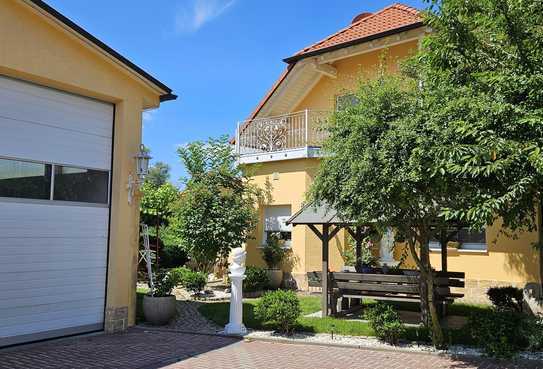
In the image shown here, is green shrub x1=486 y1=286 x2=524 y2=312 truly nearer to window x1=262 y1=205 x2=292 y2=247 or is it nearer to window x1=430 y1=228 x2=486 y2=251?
window x1=430 y1=228 x2=486 y2=251

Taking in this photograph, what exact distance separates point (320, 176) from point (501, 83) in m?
3.44

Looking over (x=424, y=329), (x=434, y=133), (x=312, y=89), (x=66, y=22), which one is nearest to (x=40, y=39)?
(x=66, y=22)

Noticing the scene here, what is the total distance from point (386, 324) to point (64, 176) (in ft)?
21.6

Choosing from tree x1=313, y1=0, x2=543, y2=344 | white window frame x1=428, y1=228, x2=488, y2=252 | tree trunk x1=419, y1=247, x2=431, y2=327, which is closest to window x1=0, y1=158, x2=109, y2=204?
tree x1=313, y1=0, x2=543, y2=344

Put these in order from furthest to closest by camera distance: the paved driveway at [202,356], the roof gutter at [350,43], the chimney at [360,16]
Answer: the chimney at [360,16], the roof gutter at [350,43], the paved driveway at [202,356]

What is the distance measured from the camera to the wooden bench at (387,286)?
10438 millimetres

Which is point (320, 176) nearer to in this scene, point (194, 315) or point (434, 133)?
point (434, 133)

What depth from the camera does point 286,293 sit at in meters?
9.88

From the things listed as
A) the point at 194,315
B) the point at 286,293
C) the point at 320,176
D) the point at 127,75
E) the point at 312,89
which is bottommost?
the point at 194,315

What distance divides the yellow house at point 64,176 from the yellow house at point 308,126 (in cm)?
635

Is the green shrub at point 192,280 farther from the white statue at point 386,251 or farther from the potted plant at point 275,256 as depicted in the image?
the white statue at point 386,251

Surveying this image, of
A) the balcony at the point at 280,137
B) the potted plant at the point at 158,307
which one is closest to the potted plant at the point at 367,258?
the balcony at the point at 280,137

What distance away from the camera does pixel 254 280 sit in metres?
15.1

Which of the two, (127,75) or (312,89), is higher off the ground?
(312,89)
